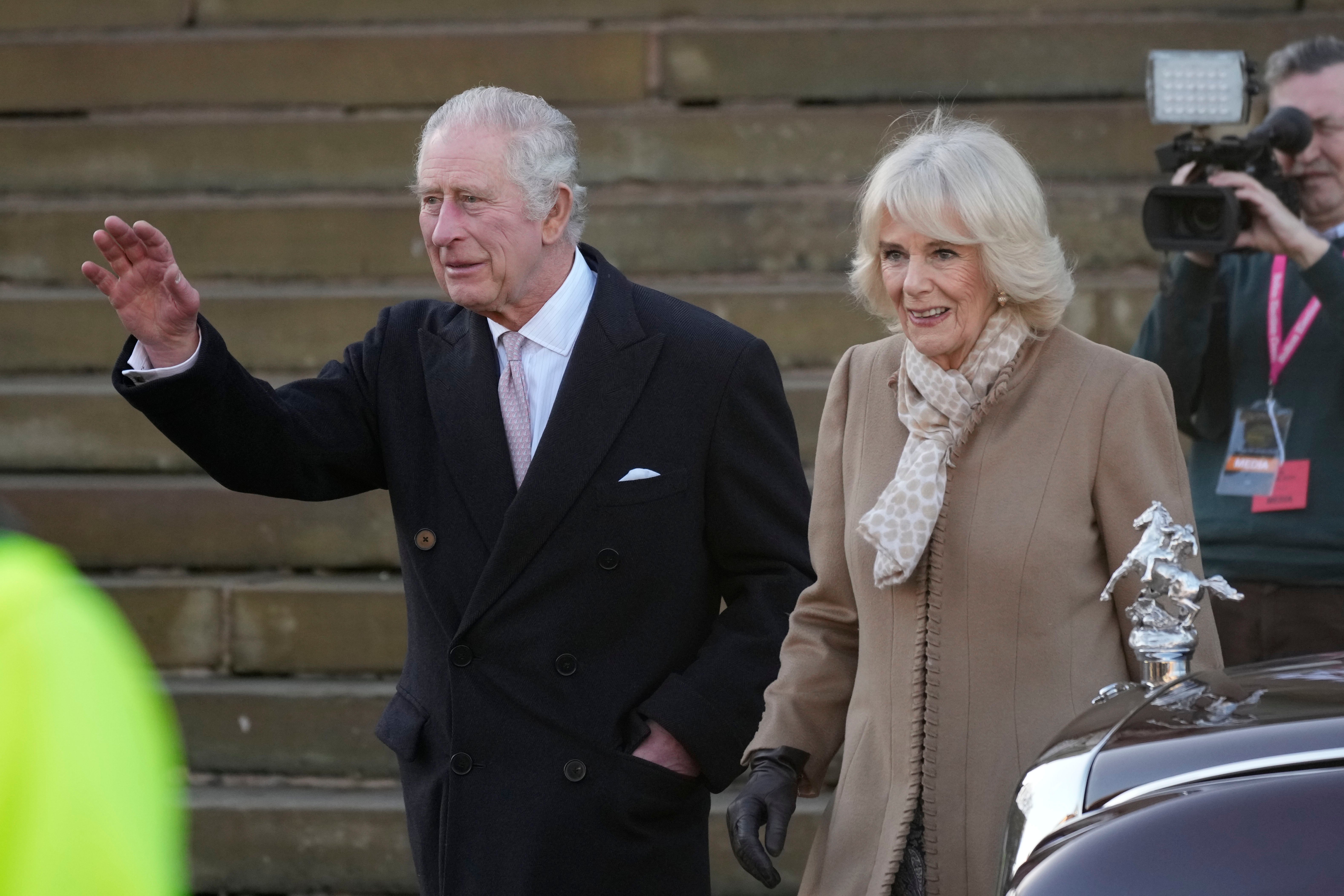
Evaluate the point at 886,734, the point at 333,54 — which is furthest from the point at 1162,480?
the point at 333,54

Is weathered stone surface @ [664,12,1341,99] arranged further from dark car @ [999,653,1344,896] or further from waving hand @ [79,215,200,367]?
dark car @ [999,653,1344,896]

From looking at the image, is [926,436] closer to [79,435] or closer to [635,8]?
[79,435]

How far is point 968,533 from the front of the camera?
253cm

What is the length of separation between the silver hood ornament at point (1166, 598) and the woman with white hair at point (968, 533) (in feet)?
0.59

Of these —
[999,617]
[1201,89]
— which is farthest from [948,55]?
[999,617]

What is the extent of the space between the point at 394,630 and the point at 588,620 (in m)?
2.36

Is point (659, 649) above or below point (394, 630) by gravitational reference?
above

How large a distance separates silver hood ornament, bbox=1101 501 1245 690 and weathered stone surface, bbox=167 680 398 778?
308 cm

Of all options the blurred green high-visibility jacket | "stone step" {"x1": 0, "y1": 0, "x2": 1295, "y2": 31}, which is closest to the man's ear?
the blurred green high-visibility jacket

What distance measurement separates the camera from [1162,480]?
2.46m

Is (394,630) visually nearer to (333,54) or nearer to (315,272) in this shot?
(315,272)

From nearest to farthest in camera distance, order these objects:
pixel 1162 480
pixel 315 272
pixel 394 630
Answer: pixel 1162 480
pixel 394 630
pixel 315 272

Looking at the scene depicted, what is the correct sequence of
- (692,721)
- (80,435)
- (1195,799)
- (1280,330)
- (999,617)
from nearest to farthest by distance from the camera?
(1195,799), (999,617), (692,721), (1280,330), (80,435)

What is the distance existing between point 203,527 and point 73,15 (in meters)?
2.25
